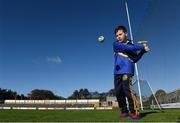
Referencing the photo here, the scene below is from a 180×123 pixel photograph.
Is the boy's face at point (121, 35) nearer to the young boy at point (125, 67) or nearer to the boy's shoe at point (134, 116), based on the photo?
the young boy at point (125, 67)

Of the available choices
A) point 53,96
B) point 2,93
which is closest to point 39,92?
point 53,96

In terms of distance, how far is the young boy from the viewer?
18.0 ft

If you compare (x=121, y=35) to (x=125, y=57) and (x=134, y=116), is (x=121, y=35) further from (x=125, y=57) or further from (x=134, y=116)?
(x=134, y=116)

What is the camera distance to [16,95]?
484ft

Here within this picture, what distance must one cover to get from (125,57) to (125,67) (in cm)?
20

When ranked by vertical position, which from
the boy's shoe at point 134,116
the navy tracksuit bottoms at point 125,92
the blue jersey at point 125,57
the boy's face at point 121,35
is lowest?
the boy's shoe at point 134,116

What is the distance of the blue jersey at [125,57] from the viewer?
18.1 ft

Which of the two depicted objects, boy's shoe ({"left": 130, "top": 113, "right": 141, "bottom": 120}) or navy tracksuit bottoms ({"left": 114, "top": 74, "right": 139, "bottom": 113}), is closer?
boy's shoe ({"left": 130, "top": 113, "right": 141, "bottom": 120})

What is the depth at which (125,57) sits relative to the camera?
5.64 meters

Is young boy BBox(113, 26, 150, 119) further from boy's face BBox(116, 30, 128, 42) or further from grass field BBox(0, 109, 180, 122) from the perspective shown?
grass field BBox(0, 109, 180, 122)

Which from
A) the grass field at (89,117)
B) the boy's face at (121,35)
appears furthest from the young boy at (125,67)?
the grass field at (89,117)

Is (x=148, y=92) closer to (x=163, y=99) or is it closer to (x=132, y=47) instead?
(x=163, y=99)

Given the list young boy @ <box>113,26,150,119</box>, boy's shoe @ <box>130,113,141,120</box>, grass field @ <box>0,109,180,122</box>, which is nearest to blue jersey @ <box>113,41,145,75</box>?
young boy @ <box>113,26,150,119</box>

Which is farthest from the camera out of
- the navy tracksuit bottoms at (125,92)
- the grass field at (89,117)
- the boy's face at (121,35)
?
the boy's face at (121,35)
